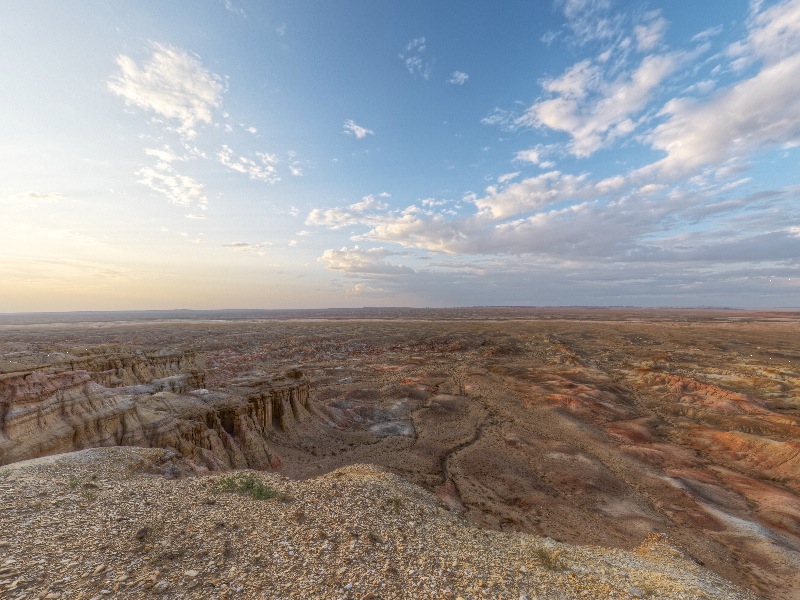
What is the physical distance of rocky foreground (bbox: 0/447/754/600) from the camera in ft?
26.6

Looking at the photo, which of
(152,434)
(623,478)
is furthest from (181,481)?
(623,478)

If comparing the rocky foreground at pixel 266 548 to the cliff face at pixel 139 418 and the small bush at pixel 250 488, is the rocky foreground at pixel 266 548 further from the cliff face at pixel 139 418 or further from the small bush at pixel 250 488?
the cliff face at pixel 139 418

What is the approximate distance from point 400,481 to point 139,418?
19523 millimetres

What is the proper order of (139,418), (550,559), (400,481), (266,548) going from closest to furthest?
(266,548) < (550,559) < (400,481) < (139,418)

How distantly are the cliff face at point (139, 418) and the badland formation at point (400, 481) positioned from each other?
0.14m

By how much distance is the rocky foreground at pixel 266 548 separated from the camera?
8117 mm

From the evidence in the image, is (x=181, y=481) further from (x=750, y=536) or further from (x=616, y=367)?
(x=616, y=367)

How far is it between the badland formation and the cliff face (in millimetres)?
142

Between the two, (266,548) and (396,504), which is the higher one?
(266,548)

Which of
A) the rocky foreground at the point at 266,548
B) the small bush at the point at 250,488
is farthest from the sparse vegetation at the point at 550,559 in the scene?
A: the small bush at the point at 250,488

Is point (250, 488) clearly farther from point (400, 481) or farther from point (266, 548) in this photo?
point (400, 481)

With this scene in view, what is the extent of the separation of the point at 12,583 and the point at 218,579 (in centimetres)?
393

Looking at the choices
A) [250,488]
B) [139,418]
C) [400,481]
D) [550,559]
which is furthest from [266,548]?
[139,418]

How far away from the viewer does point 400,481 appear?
58.1 feet
